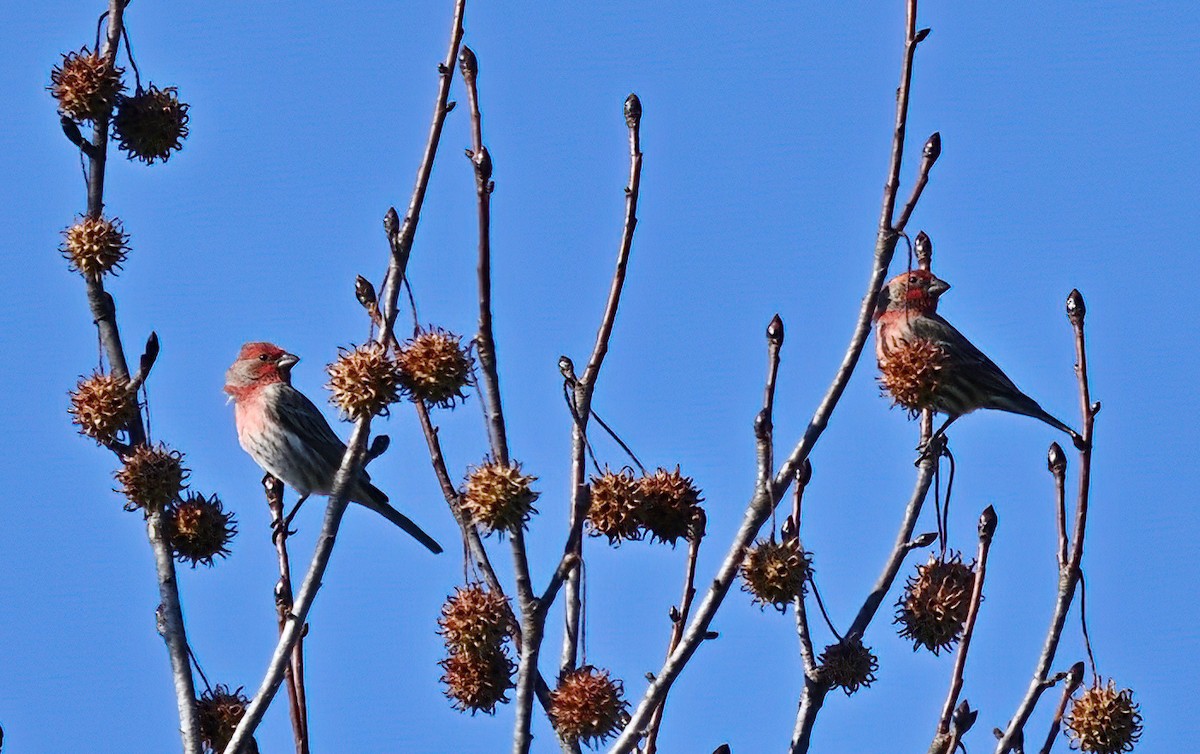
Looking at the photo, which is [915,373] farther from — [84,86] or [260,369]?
[260,369]

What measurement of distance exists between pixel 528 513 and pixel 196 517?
1.64 meters

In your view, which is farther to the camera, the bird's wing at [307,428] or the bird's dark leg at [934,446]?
the bird's wing at [307,428]

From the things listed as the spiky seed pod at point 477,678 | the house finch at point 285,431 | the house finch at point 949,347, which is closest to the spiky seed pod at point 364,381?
the spiky seed pod at point 477,678

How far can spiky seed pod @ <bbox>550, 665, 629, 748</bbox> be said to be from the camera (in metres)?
4.75

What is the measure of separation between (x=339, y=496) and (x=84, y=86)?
2.08 m

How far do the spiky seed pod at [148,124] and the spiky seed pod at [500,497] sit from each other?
2.26 m

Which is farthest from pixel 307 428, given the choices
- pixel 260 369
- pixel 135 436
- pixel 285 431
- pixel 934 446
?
pixel 934 446

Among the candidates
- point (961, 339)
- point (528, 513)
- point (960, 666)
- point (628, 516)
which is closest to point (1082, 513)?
point (960, 666)

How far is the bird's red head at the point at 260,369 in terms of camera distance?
11.1 m

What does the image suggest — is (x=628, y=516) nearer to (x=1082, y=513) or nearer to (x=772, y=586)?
(x=772, y=586)

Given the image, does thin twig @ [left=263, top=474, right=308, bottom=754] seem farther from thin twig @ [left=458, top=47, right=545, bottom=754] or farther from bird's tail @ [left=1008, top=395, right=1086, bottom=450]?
bird's tail @ [left=1008, top=395, right=1086, bottom=450]

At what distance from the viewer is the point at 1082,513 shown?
16.0ft

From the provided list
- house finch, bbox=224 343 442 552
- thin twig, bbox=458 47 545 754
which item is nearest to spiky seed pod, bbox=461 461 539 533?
thin twig, bbox=458 47 545 754

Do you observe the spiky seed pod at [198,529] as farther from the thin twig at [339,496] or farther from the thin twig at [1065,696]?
the thin twig at [1065,696]
